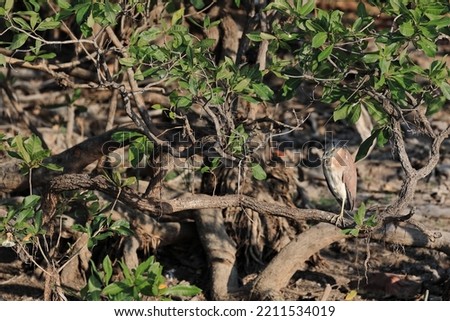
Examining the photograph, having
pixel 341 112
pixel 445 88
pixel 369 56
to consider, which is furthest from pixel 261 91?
pixel 445 88

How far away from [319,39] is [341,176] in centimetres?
197

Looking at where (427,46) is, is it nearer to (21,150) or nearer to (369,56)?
(369,56)

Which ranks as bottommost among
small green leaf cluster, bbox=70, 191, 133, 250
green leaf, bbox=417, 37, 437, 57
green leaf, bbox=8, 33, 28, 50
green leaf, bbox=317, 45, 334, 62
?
small green leaf cluster, bbox=70, 191, 133, 250

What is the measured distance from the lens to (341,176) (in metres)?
7.01

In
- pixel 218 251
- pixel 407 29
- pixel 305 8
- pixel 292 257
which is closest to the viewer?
pixel 407 29

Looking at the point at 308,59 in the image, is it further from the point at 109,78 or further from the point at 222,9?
the point at 222,9

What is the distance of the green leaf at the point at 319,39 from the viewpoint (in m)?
5.21

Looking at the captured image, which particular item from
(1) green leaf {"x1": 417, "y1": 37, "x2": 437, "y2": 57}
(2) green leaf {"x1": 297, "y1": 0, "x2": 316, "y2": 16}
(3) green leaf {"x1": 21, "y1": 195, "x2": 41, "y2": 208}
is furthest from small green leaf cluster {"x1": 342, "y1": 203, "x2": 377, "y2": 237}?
(3) green leaf {"x1": 21, "y1": 195, "x2": 41, "y2": 208}

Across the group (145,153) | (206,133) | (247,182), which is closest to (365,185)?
(247,182)

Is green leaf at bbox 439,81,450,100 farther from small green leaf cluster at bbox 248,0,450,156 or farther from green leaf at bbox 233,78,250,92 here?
→ green leaf at bbox 233,78,250,92

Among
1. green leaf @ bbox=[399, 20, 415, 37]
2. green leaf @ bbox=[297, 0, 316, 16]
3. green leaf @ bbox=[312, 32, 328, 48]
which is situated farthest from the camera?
green leaf @ bbox=[297, 0, 316, 16]

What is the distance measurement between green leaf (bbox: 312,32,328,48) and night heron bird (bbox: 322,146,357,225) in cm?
191

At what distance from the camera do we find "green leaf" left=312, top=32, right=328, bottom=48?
5.21 meters
